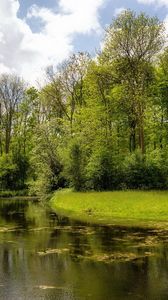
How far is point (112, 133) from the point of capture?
60.7 meters

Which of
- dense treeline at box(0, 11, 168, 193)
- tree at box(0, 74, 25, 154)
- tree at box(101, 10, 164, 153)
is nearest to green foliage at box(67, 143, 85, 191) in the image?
dense treeline at box(0, 11, 168, 193)

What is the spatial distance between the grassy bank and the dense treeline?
14.9 feet

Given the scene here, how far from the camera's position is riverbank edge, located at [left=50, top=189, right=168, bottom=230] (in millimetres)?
32016

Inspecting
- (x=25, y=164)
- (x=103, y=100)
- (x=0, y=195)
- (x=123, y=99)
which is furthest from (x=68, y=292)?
(x=25, y=164)

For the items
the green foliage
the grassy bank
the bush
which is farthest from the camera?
the green foliage

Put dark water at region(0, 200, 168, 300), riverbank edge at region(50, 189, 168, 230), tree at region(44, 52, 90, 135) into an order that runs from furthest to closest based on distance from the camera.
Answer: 1. tree at region(44, 52, 90, 135)
2. riverbank edge at region(50, 189, 168, 230)
3. dark water at region(0, 200, 168, 300)

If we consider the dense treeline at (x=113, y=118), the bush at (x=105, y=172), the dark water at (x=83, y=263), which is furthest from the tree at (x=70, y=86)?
the dark water at (x=83, y=263)

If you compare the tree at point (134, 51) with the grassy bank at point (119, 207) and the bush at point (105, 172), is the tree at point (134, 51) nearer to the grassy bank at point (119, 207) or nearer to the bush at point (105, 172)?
the bush at point (105, 172)

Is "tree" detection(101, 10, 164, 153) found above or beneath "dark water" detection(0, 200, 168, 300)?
above

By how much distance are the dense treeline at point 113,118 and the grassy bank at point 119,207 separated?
14.9 ft

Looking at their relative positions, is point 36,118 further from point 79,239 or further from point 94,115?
point 79,239

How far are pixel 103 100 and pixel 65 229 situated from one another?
3474cm

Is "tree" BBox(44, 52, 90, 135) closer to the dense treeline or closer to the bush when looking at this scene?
the dense treeline

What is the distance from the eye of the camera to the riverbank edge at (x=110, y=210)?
1260 inches
